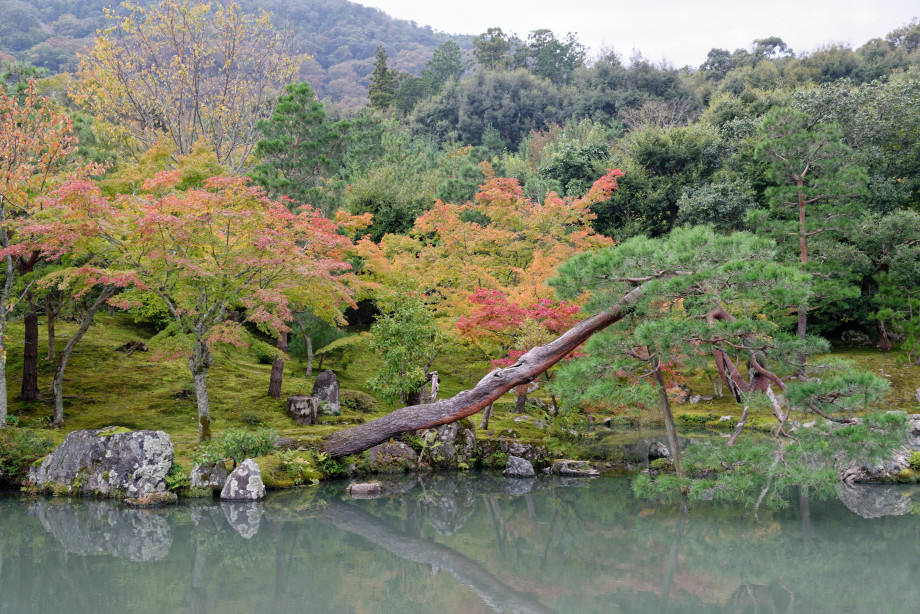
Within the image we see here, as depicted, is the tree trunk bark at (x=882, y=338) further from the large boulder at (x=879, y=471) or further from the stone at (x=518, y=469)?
the stone at (x=518, y=469)

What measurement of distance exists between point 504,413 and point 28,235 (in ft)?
31.0

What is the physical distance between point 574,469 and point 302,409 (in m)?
5.39

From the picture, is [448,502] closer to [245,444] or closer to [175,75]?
[245,444]

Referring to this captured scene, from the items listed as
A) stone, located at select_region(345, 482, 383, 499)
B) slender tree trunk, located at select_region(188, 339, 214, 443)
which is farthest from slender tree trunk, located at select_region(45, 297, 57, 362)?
stone, located at select_region(345, 482, 383, 499)

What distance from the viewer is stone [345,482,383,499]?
936 cm

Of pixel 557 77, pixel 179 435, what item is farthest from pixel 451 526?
pixel 557 77

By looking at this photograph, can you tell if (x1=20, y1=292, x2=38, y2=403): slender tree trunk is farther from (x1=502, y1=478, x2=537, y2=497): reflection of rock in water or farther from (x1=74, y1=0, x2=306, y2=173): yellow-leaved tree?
(x1=502, y1=478, x2=537, y2=497): reflection of rock in water

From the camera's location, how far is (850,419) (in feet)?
23.3

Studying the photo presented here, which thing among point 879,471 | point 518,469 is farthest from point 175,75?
point 879,471

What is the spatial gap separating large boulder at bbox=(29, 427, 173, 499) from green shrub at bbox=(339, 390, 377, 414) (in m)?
5.18

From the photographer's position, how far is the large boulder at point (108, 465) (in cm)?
884

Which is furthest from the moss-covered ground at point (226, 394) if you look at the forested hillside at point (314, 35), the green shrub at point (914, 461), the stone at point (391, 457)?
the forested hillside at point (314, 35)

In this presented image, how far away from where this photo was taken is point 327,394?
13.4m

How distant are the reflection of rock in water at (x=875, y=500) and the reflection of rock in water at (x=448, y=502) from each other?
513 centimetres
